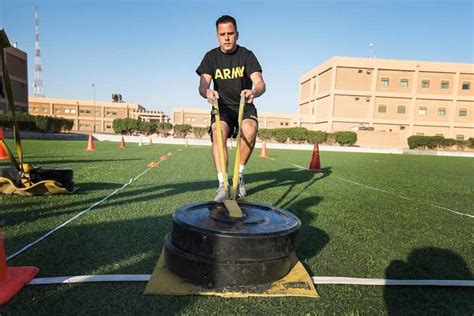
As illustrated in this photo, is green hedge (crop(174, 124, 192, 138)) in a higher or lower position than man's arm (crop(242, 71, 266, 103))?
lower

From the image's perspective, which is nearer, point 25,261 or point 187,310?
point 187,310

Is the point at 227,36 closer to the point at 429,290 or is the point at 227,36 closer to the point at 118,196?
the point at 118,196

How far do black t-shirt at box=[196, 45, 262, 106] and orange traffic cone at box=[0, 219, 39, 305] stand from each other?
299 centimetres

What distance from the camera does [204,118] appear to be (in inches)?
2827

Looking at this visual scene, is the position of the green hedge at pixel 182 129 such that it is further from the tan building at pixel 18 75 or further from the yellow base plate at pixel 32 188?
the yellow base plate at pixel 32 188

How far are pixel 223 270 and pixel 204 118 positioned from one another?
7117 centimetres

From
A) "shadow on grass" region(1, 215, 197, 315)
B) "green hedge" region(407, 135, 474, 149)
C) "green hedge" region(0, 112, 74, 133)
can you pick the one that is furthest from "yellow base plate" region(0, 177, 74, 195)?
"green hedge" region(407, 135, 474, 149)

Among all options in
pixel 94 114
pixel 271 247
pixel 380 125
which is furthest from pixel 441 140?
pixel 94 114

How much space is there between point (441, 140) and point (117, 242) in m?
39.8

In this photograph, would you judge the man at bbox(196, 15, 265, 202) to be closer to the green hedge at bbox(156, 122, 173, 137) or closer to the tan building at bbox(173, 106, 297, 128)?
the green hedge at bbox(156, 122, 173, 137)

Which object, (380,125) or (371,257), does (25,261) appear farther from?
(380,125)

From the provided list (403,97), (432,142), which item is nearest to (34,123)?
(432,142)

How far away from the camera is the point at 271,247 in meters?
1.69

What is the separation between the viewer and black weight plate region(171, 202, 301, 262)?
1.64m
